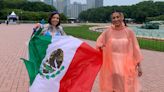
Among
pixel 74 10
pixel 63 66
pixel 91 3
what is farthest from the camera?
pixel 91 3

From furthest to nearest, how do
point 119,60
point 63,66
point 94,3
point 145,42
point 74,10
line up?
point 94,3 → point 74,10 → point 145,42 → point 119,60 → point 63,66

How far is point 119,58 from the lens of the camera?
19.3 feet

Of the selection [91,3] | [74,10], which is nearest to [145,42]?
[74,10]

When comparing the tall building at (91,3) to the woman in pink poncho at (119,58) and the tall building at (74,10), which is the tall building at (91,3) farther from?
the woman in pink poncho at (119,58)

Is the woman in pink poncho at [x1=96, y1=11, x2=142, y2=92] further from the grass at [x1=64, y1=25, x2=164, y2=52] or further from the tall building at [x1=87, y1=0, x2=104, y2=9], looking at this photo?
the tall building at [x1=87, y1=0, x2=104, y2=9]

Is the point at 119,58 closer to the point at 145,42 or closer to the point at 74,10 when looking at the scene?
the point at 145,42

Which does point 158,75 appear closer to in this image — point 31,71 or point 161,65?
point 161,65

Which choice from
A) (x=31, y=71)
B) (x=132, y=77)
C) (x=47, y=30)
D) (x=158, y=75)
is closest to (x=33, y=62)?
(x=31, y=71)

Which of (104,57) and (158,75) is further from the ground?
(104,57)

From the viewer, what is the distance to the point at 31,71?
5824mm

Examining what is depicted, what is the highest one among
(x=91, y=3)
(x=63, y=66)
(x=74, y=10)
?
(x=91, y=3)

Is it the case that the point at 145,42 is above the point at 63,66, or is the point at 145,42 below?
below

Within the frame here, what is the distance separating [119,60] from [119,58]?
0.03 m

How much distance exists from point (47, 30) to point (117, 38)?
1.00m
